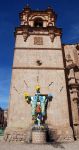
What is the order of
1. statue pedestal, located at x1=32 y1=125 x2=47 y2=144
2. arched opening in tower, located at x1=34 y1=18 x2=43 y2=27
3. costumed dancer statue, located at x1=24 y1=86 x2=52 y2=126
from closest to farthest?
statue pedestal, located at x1=32 y1=125 x2=47 y2=144 → costumed dancer statue, located at x1=24 y1=86 x2=52 y2=126 → arched opening in tower, located at x1=34 y1=18 x2=43 y2=27

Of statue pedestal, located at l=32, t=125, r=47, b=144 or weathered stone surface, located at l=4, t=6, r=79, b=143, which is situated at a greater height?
weathered stone surface, located at l=4, t=6, r=79, b=143

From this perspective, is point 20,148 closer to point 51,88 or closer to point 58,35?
point 51,88

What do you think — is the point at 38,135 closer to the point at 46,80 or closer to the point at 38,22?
the point at 46,80

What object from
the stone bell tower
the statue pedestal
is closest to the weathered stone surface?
the stone bell tower

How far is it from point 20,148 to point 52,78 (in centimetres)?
818

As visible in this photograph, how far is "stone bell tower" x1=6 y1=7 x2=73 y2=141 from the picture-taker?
15602 millimetres

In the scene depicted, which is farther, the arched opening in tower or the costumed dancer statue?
the arched opening in tower

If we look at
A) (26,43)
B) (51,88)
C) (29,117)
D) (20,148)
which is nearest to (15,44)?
(26,43)

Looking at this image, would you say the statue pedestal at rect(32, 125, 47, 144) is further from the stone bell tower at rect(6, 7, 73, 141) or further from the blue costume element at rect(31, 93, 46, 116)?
the blue costume element at rect(31, 93, 46, 116)

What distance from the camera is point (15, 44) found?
65.3ft

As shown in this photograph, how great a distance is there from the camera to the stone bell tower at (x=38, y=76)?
15.6m

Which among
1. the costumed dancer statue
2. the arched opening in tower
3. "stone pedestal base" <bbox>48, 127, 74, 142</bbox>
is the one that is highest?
the arched opening in tower

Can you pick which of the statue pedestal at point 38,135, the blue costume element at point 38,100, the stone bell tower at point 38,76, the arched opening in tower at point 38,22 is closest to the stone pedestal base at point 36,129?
the stone bell tower at point 38,76

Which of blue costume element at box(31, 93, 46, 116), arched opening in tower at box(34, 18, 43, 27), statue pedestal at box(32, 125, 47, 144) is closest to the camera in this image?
statue pedestal at box(32, 125, 47, 144)
